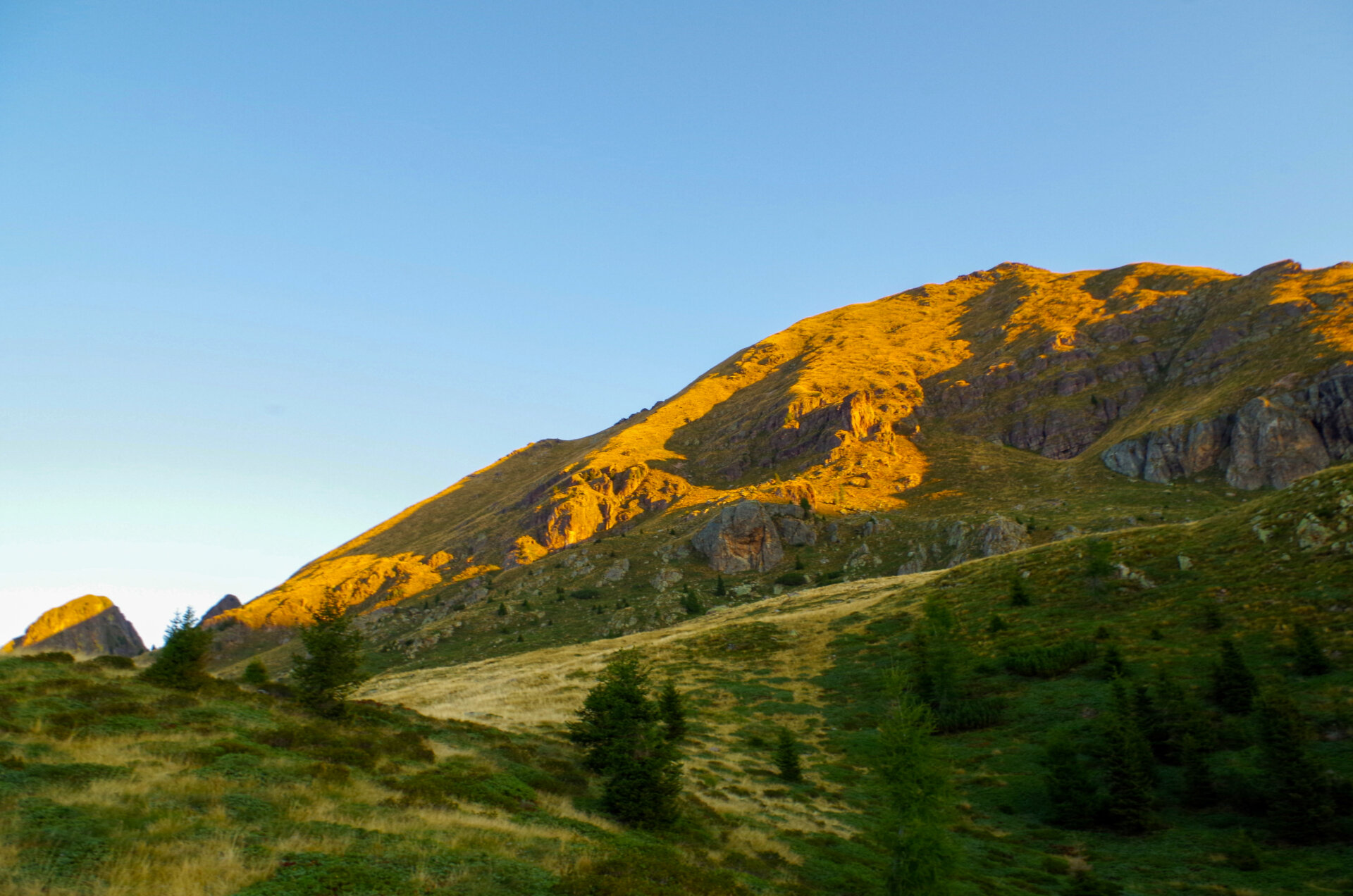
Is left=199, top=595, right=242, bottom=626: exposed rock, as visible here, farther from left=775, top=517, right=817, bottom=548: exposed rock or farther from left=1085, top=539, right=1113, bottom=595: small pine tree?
left=1085, top=539, right=1113, bottom=595: small pine tree

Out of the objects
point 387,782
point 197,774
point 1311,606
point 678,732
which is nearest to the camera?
point 197,774

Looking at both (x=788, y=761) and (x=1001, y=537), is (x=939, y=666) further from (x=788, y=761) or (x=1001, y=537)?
(x=1001, y=537)

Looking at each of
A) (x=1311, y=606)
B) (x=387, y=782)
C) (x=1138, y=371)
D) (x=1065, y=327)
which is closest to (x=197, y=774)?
(x=387, y=782)

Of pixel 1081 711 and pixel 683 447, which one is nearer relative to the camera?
pixel 1081 711

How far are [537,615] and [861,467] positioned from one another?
83354mm

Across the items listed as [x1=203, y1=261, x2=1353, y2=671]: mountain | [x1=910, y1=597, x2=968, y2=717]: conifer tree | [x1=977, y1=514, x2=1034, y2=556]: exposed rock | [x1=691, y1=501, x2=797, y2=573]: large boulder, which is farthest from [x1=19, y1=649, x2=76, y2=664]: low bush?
[x1=977, y1=514, x2=1034, y2=556]: exposed rock

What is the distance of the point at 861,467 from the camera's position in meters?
144

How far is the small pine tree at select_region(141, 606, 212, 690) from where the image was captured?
2169 cm

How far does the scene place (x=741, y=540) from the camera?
112m

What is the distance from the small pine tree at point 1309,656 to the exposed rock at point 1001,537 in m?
64.3

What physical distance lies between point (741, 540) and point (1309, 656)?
3372 inches

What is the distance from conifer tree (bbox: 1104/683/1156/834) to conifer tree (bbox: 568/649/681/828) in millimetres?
17486

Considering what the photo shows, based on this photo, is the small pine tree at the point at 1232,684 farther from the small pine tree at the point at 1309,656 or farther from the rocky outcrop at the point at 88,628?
the rocky outcrop at the point at 88,628

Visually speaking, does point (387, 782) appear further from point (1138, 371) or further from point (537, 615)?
point (1138, 371)
